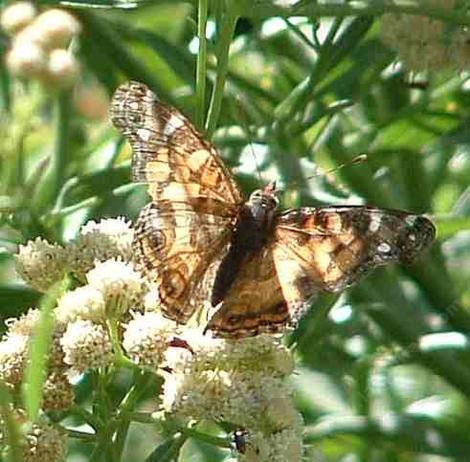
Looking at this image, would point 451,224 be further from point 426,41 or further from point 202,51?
point 202,51

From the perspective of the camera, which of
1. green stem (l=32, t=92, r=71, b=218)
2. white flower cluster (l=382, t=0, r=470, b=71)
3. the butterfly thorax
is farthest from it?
green stem (l=32, t=92, r=71, b=218)

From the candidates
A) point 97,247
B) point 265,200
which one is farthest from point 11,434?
point 265,200

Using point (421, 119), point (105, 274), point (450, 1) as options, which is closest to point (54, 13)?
point (105, 274)

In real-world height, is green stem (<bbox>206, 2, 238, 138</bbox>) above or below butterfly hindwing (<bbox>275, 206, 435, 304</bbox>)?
above

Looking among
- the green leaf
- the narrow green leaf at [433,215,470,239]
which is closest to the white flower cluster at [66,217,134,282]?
the green leaf

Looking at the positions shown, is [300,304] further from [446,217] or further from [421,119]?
[421,119]

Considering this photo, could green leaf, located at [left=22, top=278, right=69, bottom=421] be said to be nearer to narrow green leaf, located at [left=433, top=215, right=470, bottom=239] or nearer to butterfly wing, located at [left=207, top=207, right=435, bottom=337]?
butterfly wing, located at [left=207, top=207, right=435, bottom=337]

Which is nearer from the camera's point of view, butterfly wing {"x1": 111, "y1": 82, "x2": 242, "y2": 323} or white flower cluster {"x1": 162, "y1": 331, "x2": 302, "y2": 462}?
white flower cluster {"x1": 162, "y1": 331, "x2": 302, "y2": 462}

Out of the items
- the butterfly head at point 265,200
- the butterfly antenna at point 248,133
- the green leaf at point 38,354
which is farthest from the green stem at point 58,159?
the green leaf at point 38,354
